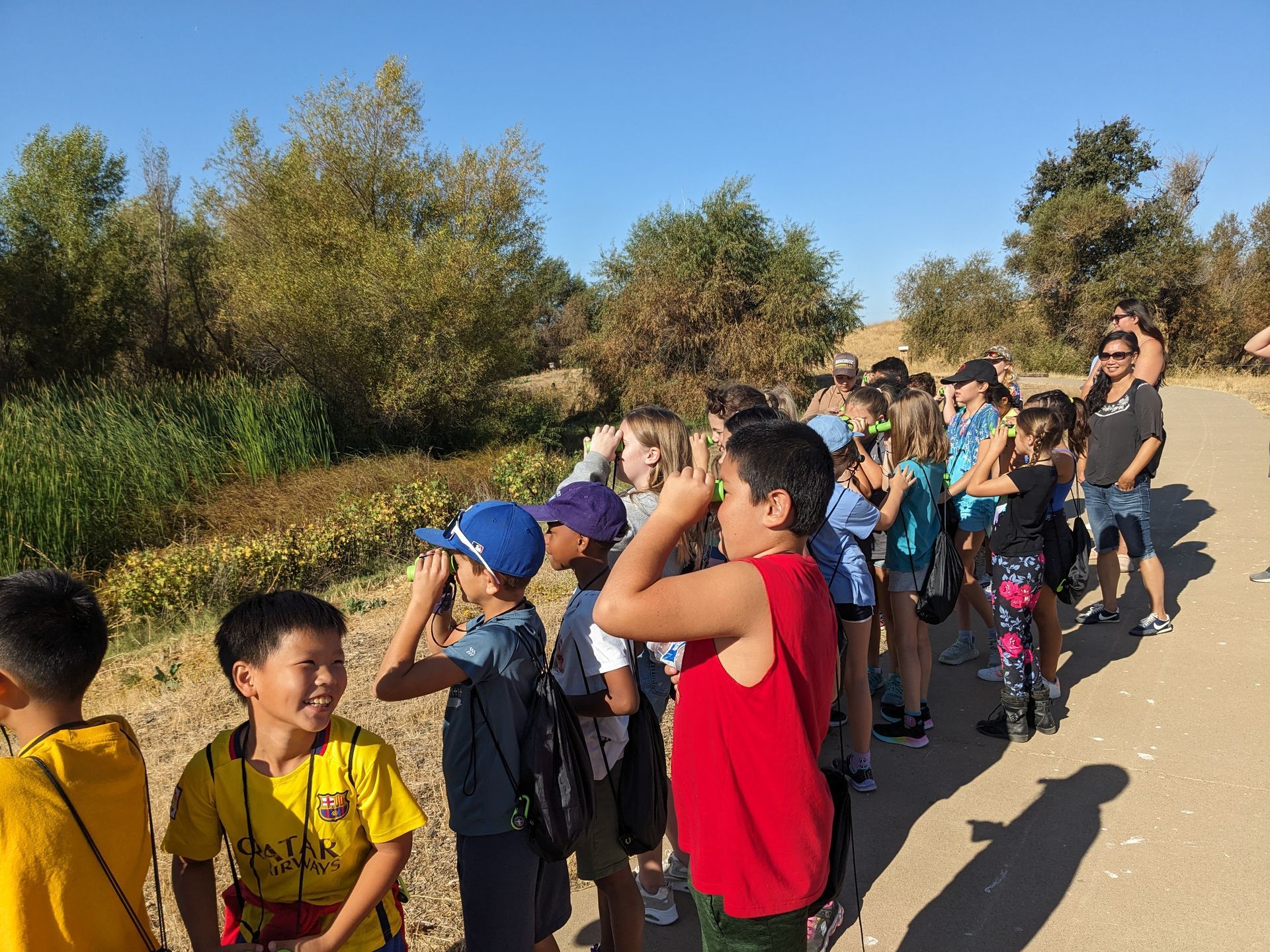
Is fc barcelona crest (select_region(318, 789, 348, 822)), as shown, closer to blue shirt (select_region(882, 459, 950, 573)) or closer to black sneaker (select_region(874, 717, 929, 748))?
blue shirt (select_region(882, 459, 950, 573))

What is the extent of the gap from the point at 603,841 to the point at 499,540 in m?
0.95

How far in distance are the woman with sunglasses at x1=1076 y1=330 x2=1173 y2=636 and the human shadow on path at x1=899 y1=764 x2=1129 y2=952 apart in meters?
2.25

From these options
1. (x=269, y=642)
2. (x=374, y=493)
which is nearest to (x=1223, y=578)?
(x=269, y=642)

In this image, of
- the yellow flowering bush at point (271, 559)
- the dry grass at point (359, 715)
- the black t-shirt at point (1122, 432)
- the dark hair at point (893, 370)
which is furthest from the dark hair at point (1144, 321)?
the yellow flowering bush at point (271, 559)

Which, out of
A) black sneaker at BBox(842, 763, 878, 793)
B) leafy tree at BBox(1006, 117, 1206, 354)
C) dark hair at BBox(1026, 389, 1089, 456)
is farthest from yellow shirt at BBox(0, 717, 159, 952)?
leafy tree at BBox(1006, 117, 1206, 354)

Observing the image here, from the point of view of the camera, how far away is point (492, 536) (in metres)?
2.28

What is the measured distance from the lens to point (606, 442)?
146 inches

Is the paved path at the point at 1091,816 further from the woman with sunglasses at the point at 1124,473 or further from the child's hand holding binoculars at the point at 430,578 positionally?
the child's hand holding binoculars at the point at 430,578

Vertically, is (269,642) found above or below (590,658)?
above

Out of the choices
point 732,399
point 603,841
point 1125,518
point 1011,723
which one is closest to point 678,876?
point 603,841

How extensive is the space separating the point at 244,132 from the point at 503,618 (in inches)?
728

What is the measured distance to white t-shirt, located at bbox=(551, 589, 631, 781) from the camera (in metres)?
2.41

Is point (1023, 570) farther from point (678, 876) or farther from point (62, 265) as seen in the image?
point (62, 265)

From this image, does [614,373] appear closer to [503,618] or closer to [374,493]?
[374,493]
